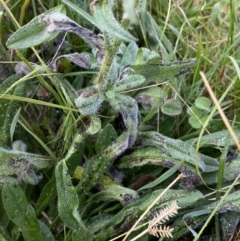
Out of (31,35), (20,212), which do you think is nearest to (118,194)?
(20,212)

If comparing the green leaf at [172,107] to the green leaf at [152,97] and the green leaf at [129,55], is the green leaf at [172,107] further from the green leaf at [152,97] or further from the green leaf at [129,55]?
the green leaf at [129,55]

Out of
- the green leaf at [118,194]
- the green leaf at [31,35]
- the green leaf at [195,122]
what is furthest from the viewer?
the green leaf at [195,122]

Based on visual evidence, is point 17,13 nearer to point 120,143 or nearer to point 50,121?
point 50,121

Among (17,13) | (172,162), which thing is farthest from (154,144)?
(17,13)

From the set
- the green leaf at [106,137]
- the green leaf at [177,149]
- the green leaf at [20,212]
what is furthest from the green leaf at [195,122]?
the green leaf at [20,212]

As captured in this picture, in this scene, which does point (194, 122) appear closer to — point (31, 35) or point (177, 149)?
point (177, 149)
